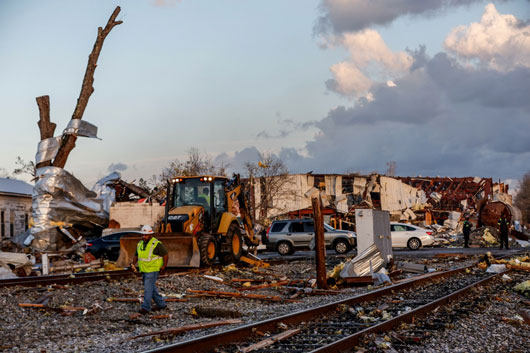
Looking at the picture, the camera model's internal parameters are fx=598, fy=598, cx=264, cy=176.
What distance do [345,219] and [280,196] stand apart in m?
6.46

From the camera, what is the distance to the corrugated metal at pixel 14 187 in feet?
117

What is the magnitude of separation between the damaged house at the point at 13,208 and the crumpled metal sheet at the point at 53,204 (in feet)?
23.1

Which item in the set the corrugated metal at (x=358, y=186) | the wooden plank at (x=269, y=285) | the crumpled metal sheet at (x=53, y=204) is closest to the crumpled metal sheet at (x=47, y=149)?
the crumpled metal sheet at (x=53, y=204)

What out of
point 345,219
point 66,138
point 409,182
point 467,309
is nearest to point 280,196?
point 345,219

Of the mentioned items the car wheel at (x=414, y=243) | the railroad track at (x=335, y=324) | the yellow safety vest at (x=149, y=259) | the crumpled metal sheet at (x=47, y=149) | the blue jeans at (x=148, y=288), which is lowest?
the car wheel at (x=414, y=243)

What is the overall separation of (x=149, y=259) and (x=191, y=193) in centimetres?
842

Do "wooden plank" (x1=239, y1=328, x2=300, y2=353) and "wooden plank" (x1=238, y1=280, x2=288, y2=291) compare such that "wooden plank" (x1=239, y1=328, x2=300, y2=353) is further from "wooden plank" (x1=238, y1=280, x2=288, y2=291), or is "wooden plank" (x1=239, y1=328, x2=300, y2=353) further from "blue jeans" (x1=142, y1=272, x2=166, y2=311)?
"wooden plank" (x1=238, y1=280, x2=288, y2=291)

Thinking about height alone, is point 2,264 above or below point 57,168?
below

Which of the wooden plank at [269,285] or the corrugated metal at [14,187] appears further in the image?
the corrugated metal at [14,187]

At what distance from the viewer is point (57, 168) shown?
28.8m

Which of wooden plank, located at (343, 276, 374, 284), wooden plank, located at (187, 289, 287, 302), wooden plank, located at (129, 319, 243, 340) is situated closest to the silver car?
wooden plank, located at (343, 276, 374, 284)

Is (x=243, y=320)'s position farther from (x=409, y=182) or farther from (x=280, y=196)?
(x=409, y=182)

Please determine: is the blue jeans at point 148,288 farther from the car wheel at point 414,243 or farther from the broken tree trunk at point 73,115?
the car wheel at point 414,243

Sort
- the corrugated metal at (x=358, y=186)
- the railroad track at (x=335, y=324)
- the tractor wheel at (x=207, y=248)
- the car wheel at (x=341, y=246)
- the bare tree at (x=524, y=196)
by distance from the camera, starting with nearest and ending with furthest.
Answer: the railroad track at (x=335, y=324)
the tractor wheel at (x=207, y=248)
the car wheel at (x=341, y=246)
the corrugated metal at (x=358, y=186)
the bare tree at (x=524, y=196)
